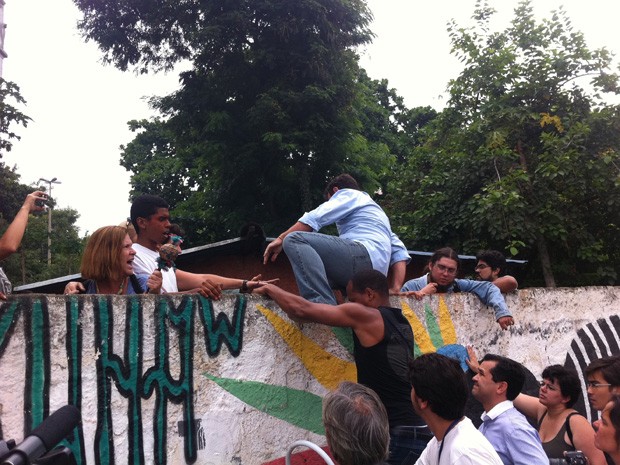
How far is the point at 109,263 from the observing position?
3963 mm

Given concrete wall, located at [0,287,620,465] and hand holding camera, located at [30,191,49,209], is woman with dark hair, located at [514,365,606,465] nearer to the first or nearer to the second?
concrete wall, located at [0,287,620,465]

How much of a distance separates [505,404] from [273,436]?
1.37 metres

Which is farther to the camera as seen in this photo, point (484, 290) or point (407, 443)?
point (484, 290)

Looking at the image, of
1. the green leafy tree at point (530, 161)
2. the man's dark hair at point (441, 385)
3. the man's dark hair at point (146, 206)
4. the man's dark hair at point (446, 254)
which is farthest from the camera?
the green leafy tree at point (530, 161)

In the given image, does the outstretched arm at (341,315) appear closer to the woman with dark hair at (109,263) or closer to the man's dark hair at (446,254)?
the woman with dark hair at (109,263)

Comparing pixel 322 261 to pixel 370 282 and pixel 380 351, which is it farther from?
pixel 380 351

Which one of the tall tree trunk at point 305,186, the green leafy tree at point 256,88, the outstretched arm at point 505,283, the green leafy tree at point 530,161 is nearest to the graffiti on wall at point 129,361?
the outstretched arm at point 505,283

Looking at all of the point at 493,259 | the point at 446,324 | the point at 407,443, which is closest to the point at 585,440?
the point at 407,443

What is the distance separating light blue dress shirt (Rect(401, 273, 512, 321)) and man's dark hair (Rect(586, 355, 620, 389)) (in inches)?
58.0

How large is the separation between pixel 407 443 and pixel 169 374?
4.42 feet

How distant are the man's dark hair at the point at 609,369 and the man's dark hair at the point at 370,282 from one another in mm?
1440

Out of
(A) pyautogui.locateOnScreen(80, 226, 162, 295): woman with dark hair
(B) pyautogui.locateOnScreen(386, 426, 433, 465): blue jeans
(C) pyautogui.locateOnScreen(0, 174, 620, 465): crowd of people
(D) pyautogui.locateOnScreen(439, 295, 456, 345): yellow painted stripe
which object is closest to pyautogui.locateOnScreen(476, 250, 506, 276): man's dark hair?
(D) pyautogui.locateOnScreen(439, 295, 456, 345): yellow painted stripe

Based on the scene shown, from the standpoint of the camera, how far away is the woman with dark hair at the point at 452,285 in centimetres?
579

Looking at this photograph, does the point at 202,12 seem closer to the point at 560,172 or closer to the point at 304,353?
the point at 560,172
